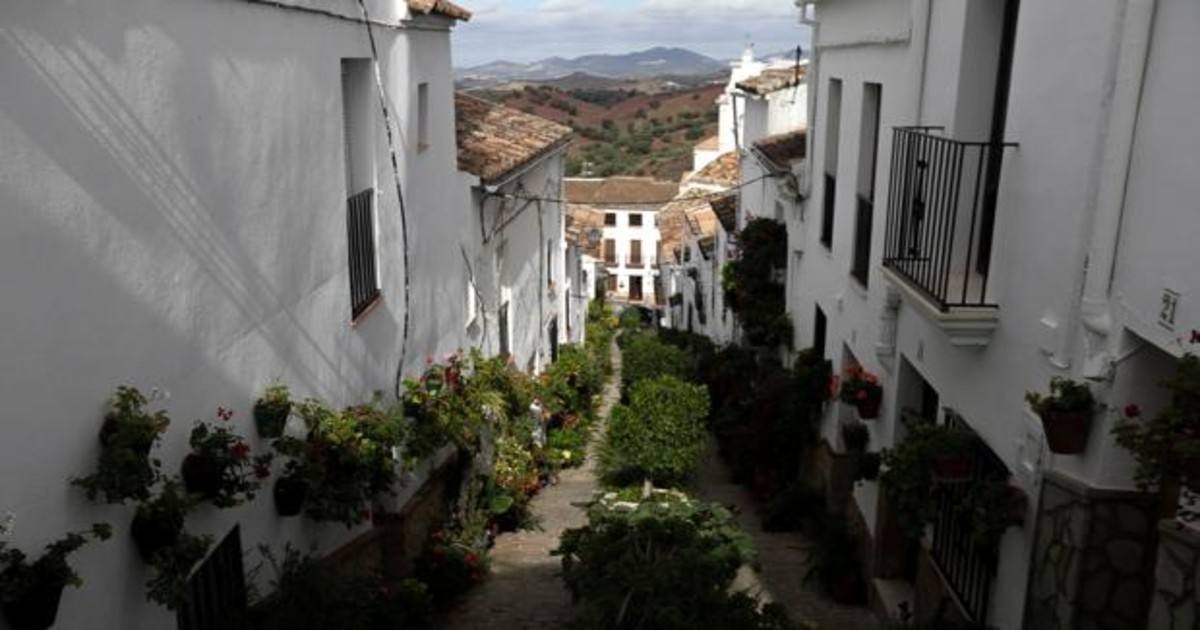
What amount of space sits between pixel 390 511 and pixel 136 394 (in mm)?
5566

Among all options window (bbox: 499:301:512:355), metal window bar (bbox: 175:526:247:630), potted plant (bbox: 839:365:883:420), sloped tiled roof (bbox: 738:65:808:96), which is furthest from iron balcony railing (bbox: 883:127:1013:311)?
sloped tiled roof (bbox: 738:65:808:96)

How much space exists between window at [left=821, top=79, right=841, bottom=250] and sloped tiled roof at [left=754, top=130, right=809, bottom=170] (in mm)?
2092

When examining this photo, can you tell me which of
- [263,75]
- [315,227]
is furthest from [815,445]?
[263,75]

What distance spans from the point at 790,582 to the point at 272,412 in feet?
20.1

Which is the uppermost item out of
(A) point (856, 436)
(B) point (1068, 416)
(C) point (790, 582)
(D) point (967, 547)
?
(B) point (1068, 416)

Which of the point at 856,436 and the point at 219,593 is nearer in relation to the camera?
the point at 219,593

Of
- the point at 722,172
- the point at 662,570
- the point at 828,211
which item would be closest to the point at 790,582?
the point at 662,570

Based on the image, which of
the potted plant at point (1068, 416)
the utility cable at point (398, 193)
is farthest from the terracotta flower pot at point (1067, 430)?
the utility cable at point (398, 193)

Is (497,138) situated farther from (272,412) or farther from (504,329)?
(272,412)

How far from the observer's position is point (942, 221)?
7.17 metres

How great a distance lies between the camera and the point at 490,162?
1434 centimetres

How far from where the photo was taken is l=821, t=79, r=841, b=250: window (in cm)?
1257

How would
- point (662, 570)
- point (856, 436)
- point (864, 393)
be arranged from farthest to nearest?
point (856, 436) → point (864, 393) → point (662, 570)

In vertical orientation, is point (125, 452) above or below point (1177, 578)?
above
